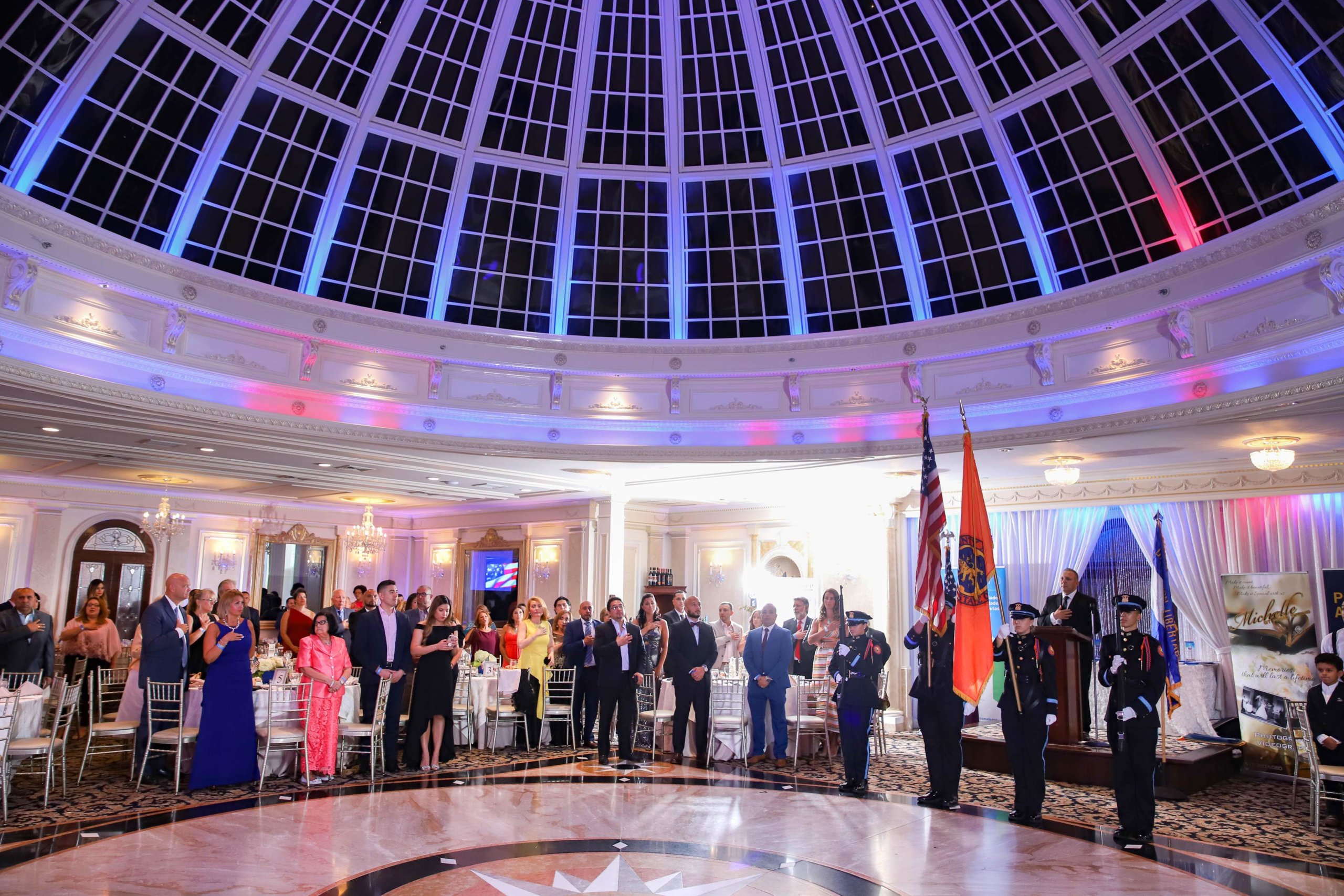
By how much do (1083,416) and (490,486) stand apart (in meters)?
8.67

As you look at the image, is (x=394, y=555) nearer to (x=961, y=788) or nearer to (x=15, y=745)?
(x=15, y=745)

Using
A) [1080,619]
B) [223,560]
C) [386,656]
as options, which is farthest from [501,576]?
[1080,619]

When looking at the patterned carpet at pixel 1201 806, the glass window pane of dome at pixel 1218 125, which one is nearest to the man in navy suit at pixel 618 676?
the patterned carpet at pixel 1201 806

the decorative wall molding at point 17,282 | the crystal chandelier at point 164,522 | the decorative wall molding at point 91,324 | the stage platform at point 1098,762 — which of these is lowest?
the stage platform at point 1098,762

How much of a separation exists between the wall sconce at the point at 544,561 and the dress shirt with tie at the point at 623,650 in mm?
7392

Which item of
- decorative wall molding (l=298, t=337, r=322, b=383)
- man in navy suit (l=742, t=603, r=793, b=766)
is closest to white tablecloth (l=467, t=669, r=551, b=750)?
man in navy suit (l=742, t=603, r=793, b=766)

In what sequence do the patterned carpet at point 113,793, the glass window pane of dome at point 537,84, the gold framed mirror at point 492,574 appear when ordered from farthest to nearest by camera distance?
the gold framed mirror at point 492,574
the glass window pane of dome at point 537,84
the patterned carpet at point 113,793

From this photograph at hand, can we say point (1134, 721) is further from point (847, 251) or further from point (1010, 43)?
point (1010, 43)

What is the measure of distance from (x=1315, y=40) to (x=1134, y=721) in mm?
6057

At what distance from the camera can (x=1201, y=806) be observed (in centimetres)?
783

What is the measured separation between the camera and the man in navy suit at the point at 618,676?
9.11 meters

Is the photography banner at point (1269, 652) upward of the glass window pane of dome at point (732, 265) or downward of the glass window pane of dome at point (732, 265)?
downward

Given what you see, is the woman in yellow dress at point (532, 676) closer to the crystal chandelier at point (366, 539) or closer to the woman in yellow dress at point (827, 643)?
the woman in yellow dress at point (827, 643)

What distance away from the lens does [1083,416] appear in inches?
385
